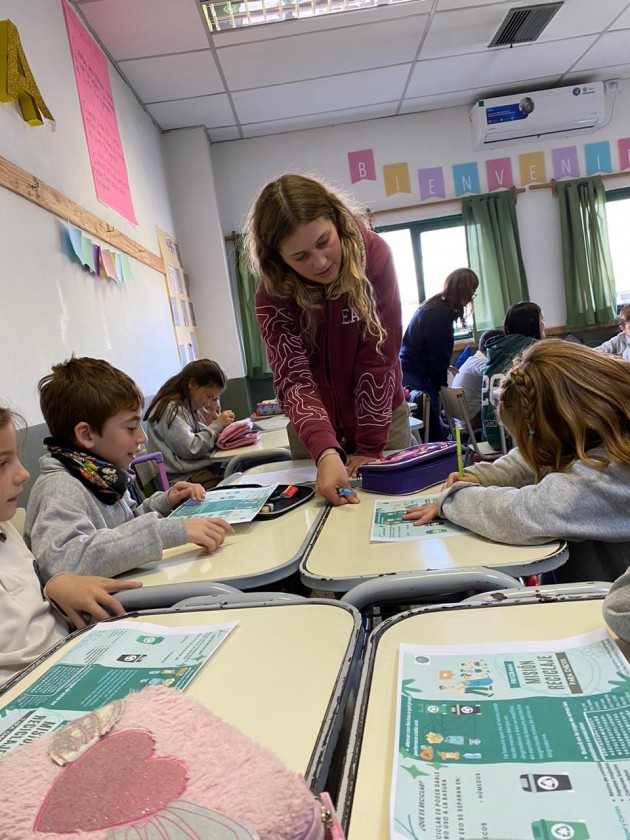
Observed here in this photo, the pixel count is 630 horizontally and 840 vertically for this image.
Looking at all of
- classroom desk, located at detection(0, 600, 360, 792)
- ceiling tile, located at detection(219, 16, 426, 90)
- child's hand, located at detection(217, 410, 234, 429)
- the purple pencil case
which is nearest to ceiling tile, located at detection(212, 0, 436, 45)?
ceiling tile, located at detection(219, 16, 426, 90)

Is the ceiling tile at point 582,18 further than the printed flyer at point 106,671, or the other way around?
the ceiling tile at point 582,18

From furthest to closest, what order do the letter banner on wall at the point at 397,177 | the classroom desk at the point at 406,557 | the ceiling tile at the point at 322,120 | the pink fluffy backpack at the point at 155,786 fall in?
the letter banner on wall at the point at 397,177
the ceiling tile at the point at 322,120
the classroom desk at the point at 406,557
the pink fluffy backpack at the point at 155,786

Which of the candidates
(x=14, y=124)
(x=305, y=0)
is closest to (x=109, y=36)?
(x=305, y=0)

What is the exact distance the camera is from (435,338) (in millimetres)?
3742

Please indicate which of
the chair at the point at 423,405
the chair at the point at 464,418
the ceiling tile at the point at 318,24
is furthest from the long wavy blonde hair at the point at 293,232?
the ceiling tile at the point at 318,24

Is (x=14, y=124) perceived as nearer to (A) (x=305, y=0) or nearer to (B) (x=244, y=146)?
(A) (x=305, y=0)

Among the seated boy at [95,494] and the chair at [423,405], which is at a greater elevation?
the seated boy at [95,494]

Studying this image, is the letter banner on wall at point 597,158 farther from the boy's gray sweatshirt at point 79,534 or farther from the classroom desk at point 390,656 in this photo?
→ the classroom desk at point 390,656

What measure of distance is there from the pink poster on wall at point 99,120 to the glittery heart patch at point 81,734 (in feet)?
9.76

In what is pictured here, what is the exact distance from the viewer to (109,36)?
11.2 feet

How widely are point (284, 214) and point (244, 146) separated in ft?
14.5

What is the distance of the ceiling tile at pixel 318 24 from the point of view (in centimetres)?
353

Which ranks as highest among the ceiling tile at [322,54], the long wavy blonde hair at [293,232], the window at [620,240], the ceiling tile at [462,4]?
the ceiling tile at [322,54]

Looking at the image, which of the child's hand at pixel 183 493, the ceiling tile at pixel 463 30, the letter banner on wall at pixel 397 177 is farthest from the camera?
the letter banner on wall at pixel 397 177
